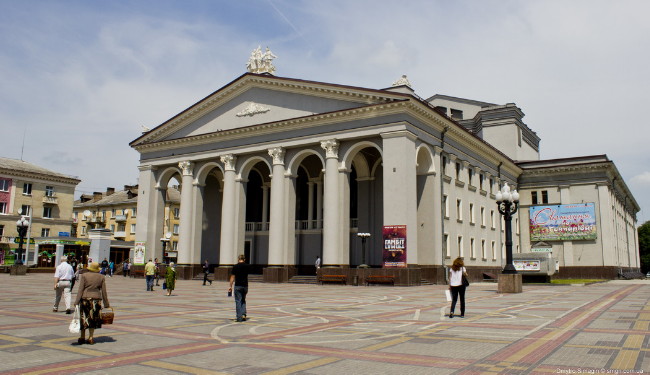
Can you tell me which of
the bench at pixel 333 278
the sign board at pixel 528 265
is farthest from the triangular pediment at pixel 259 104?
the sign board at pixel 528 265

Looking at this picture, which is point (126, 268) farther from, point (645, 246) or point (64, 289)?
point (645, 246)

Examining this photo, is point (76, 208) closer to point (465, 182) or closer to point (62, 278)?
point (465, 182)

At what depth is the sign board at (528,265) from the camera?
35562 millimetres

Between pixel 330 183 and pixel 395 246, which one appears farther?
pixel 330 183

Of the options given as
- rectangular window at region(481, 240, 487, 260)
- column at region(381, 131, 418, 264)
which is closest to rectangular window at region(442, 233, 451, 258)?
column at region(381, 131, 418, 264)

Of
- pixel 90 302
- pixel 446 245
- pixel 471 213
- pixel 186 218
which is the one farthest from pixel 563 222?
pixel 90 302

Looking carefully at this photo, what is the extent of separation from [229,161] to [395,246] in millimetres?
15736

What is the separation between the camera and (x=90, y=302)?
31.9ft

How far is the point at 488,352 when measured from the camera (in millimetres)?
8742

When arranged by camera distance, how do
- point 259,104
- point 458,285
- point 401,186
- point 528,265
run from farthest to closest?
1. point 259,104
2. point 528,265
3. point 401,186
4. point 458,285

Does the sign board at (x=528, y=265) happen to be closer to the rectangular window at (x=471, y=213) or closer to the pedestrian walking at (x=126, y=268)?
the rectangular window at (x=471, y=213)

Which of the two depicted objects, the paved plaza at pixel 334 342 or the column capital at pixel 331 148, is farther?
the column capital at pixel 331 148

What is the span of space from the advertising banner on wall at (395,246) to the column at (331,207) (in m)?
3.52

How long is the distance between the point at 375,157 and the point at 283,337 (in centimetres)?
3098
